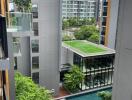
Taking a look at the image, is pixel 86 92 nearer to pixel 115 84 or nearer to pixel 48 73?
pixel 48 73

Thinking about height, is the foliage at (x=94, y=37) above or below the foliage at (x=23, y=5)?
below

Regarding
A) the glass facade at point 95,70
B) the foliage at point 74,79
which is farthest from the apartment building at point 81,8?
the foliage at point 74,79

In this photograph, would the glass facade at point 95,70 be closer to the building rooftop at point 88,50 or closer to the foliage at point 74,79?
the building rooftop at point 88,50

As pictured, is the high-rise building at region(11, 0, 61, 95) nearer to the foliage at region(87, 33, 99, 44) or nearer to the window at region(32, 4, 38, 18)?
the window at region(32, 4, 38, 18)

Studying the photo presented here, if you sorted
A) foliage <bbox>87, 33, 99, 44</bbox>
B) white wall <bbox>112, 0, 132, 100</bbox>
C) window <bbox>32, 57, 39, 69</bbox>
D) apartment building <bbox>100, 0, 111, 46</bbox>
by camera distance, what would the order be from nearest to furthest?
white wall <bbox>112, 0, 132, 100</bbox>, window <bbox>32, 57, 39, 69</bbox>, apartment building <bbox>100, 0, 111, 46</bbox>, foliage <bbox>87, 33, 99, 44</bbox>

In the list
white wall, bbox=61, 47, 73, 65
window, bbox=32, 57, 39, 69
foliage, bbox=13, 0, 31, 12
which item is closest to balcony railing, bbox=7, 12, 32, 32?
foliage, bbox=13, 0, 31, 12

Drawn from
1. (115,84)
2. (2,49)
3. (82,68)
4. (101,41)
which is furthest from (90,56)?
(115,84)
